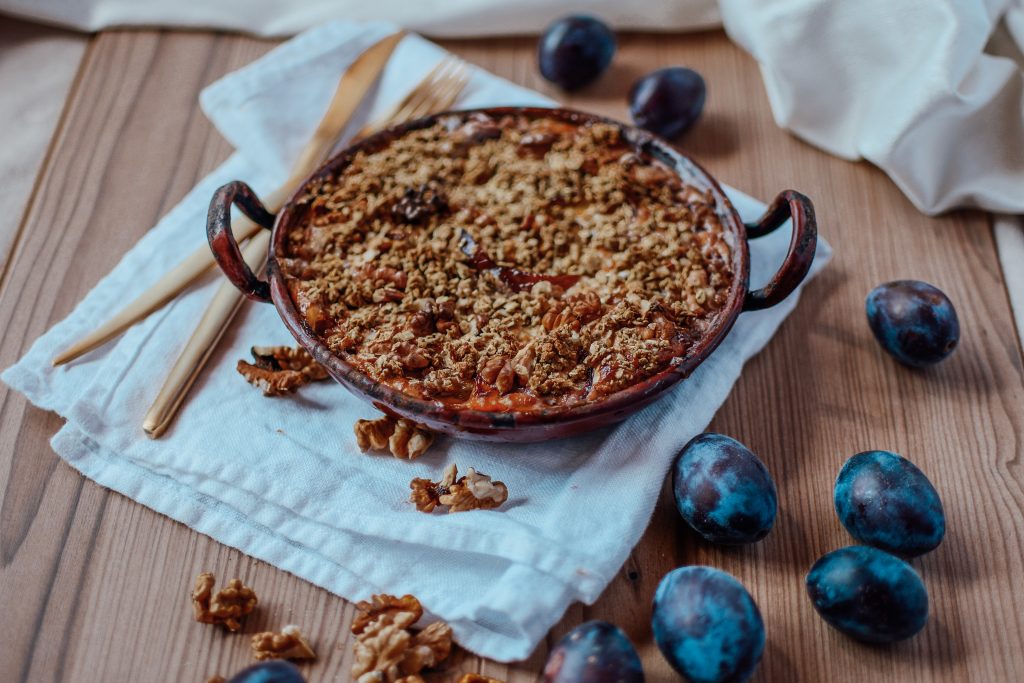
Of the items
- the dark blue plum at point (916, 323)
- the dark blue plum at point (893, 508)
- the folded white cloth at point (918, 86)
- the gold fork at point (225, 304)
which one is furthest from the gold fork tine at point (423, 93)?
the dark blue plum at point (893, 508)

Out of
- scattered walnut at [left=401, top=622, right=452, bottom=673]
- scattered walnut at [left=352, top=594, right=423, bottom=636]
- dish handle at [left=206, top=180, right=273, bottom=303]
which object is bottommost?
scattered walnut at [left=401, top=622, right=452, bottom=673]

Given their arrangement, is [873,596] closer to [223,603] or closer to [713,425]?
[713,425]

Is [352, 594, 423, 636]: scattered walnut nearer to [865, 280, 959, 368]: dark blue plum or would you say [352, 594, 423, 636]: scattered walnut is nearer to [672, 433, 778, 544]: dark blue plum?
[672, 433, 778, 544]: dark blue plum

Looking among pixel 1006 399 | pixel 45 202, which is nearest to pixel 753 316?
pixel 1006 399

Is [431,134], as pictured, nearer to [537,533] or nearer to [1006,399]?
[537,533]

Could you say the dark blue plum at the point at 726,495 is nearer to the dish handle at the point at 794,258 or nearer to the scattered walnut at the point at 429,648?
the dish handle at the point at 794,258

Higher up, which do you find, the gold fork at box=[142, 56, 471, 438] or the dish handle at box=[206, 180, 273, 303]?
the dish handle at box=[206, 180, 273, 303]

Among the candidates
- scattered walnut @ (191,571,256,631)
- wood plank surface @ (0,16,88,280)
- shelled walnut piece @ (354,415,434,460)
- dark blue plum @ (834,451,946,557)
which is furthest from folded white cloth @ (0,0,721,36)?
scattered walnut @ (191,571,256,631)
